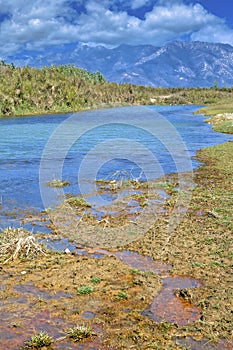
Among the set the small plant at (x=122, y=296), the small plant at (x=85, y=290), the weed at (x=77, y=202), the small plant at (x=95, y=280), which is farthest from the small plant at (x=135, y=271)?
the weed at (x=77, y=202)

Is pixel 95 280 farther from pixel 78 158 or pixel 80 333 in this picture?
pixel 78 158

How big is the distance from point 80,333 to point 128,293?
1908 millimetres

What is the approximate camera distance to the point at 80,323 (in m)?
7.81

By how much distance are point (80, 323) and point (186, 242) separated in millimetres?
5235

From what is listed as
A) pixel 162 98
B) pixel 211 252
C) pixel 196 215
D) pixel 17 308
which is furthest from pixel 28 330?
pixel 162 98

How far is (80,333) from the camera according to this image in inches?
292

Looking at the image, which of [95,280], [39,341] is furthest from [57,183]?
[39,341]

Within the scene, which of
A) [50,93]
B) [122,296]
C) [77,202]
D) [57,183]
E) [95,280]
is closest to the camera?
[122,296]

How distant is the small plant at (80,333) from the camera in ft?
24.2

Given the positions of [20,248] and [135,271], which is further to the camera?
[20,248]

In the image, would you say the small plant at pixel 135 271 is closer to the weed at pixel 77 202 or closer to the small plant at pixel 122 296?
the small plant at pixel 122 296

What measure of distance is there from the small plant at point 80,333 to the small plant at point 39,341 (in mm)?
391

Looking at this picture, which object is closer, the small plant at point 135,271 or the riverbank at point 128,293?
the riverbank at point 128,293

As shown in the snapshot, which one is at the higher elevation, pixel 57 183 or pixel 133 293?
pixel 57 183
